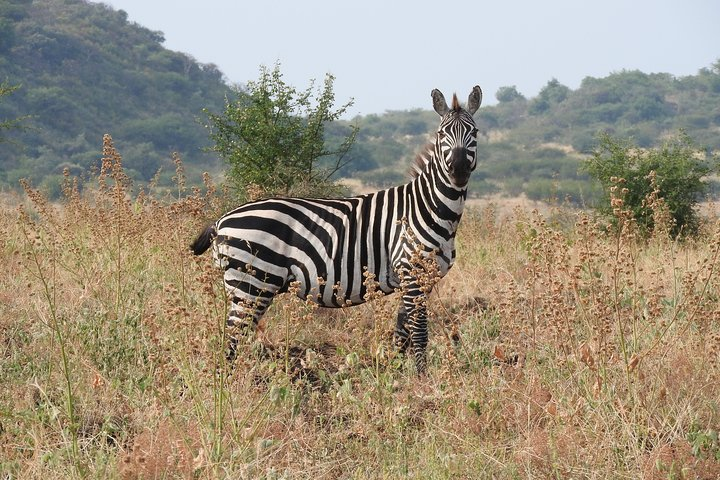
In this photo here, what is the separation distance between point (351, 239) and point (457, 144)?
939 millimetres

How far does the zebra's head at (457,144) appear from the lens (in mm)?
5574

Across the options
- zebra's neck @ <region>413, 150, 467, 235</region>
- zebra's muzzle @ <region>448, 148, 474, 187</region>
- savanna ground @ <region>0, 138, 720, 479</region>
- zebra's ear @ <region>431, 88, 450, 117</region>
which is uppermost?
zebra's ear @ <region>431, 88, 450, 117</region>

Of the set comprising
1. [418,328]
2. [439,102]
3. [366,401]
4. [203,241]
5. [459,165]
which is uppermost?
[439,102]

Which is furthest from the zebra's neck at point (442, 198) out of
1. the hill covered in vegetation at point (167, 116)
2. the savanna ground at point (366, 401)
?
the hill covered in vegetation at point (167, 116)

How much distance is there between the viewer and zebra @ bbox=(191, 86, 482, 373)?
5.59m

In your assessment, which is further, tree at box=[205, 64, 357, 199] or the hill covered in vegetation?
the hill covered in vegetation

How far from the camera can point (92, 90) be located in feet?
180

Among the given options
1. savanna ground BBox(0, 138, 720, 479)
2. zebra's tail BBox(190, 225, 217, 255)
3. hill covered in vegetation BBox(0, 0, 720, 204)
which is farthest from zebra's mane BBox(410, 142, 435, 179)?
hill covered in vegetation BBox(0, 0, 720, 204)

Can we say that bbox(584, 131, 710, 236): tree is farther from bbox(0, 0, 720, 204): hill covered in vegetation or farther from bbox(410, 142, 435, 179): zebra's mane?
bbox(0, 0, 720, 204): hill covered in vegetation

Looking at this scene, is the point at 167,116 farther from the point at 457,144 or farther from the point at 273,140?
the point at 457,144

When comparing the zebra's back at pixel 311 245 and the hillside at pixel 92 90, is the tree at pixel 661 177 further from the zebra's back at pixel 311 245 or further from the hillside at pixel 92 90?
the hillside at pixel 92 90

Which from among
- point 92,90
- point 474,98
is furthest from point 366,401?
point 92,90

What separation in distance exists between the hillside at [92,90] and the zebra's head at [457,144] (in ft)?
116

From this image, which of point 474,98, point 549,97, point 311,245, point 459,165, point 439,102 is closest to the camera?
point 459,165
